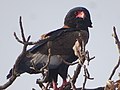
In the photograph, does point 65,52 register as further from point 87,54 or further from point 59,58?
point 87,54

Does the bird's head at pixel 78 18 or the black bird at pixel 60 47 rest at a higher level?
the bird's head at pixel 78 18

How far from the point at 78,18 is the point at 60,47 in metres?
0.89

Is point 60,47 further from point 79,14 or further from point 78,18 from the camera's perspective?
point 79,14

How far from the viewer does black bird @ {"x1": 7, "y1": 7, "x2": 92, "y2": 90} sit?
6180 mm

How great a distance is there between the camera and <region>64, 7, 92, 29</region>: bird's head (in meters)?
7.23

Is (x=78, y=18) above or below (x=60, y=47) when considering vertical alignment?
above

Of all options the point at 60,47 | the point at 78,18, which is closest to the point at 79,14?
the point at 78,18

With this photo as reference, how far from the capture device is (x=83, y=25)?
7.20 meters

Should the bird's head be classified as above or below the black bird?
above

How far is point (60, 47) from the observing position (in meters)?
6.74

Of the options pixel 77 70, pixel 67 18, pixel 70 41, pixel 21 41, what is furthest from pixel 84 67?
pixel 67 18

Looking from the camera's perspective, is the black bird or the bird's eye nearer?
the black bird

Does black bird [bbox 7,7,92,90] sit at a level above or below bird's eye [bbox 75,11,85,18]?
below

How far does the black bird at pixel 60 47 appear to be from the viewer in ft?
20.3
